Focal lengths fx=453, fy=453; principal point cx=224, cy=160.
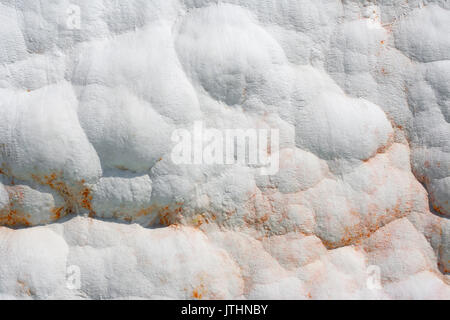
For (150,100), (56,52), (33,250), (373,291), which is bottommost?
(373,291)

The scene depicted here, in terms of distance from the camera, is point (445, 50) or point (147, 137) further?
point (445, 50)

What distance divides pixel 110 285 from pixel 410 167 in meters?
1.04

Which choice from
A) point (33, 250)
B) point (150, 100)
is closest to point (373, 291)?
point (150, 100)

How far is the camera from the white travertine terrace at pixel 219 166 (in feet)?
4.56

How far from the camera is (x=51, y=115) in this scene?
1.39 meters

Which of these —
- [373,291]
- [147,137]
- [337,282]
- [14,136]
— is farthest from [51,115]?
[373,291]

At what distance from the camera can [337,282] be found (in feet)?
4.65

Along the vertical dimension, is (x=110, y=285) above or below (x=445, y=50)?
below

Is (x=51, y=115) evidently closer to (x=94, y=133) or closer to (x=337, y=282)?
(x=94, y=133)

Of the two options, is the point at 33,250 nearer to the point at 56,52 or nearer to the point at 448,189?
the point at 56,52

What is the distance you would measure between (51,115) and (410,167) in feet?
3.83

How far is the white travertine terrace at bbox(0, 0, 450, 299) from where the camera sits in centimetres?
139

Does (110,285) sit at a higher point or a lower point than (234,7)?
lower

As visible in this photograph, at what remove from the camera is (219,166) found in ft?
4.68
